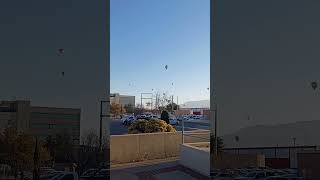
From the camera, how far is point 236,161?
346 centimetres

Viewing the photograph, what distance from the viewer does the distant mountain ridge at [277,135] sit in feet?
11.3

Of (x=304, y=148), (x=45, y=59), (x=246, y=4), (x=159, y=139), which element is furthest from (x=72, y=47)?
(x=304, y=148)

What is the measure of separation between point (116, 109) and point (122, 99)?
82mm

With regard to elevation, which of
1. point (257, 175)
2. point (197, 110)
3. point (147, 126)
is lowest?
point (257, 175)

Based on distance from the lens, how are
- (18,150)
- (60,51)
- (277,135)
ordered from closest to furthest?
(18,150) → (60,51) → (277,135)

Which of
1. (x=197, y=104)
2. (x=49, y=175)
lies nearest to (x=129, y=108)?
(x=197, y=104)

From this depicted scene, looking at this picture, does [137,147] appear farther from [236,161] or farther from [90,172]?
[236,161]

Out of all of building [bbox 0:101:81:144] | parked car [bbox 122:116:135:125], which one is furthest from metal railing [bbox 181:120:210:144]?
building [bbox 0:101:81:144]

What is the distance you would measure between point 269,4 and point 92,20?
1488mm

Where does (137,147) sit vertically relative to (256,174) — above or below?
above

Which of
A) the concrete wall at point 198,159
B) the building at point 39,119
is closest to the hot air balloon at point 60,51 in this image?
the building at point 39,119

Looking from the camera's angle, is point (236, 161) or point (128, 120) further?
point (236, 161)

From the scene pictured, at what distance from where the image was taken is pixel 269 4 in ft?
11.4

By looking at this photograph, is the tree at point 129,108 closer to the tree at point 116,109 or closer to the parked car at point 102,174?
the tree at point 116,109
